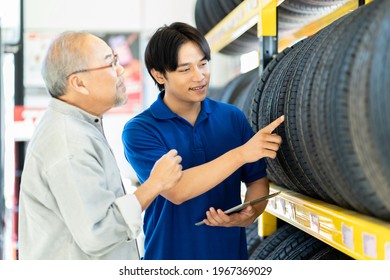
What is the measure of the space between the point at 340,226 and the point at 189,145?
717 mm

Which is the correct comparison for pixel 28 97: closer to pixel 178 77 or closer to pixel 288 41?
pixel 288 41

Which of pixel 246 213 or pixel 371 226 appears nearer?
pixel 371 226

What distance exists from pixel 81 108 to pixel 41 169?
226 mm

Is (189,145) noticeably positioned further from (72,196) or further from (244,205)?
(72,196)

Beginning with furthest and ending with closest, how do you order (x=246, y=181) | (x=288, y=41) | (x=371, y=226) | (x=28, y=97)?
(x=28, y=97) → (x=288, y=41) → (x=246, y=181) → (x=371, y=226)

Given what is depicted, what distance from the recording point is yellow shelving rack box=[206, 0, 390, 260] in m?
1.31

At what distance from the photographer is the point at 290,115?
174cm

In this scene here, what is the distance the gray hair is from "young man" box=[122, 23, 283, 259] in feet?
1.36

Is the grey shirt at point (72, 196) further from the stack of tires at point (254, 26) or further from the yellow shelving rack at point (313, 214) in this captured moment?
the stack of tires at point (254, 26)

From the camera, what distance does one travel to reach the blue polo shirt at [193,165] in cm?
203

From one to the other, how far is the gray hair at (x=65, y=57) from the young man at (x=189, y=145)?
0.41 metres
